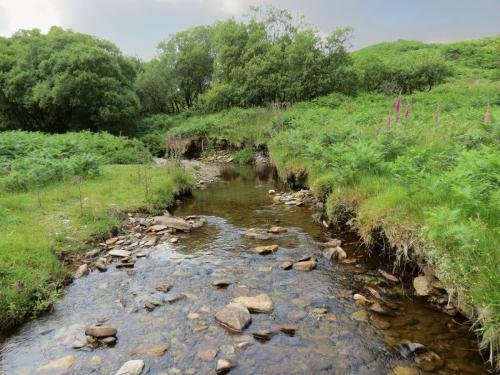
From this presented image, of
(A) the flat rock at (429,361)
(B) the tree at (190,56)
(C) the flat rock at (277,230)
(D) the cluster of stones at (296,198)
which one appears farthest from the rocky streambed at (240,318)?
(B) the tree at (190,56)

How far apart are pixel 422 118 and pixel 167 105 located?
37.6 metres

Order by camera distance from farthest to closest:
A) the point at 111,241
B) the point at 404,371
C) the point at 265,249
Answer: the point at 111,241
the point at 265,249
the point at 404,371

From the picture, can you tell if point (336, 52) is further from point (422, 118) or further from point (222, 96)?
point (422, 118)

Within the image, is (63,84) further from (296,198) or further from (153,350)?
(153,350)

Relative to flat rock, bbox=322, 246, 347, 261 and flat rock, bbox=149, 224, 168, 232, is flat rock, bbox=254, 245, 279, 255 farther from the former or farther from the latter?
flat rock, bbox=149, 224, 168, 232

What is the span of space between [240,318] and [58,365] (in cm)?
222

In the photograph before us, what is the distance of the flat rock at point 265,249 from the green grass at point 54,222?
353cm

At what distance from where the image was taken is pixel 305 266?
20.3 ft

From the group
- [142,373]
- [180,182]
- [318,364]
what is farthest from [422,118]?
[142,373]

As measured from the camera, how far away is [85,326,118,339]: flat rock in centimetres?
444

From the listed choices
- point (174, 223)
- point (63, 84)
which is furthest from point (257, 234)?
point (63, 84)

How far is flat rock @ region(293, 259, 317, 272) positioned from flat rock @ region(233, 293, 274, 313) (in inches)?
43.8

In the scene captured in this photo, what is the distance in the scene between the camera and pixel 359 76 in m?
32.1

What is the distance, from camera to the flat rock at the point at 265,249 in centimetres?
691
